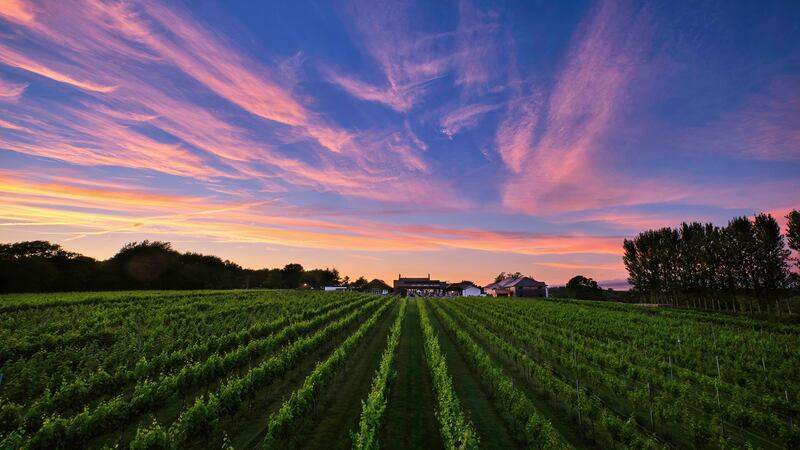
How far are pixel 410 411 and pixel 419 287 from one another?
10604cm

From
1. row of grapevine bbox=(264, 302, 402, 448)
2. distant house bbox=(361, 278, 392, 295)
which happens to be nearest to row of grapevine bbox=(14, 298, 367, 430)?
row of grapevine bbox=(264, 302, 402, 448)

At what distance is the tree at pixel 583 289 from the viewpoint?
3452 inches

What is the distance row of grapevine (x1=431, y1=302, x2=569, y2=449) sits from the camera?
9570 millimetres

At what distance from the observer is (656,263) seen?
252ft

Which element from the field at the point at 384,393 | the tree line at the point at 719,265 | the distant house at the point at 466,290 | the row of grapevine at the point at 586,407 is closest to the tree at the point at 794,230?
the tree line at the point at 719,265

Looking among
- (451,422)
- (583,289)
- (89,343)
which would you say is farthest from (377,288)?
(451,422)

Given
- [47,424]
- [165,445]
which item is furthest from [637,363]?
[47,424]

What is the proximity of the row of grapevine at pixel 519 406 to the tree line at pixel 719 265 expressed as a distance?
55967 millimetres

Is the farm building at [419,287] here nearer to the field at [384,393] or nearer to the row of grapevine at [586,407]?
the field at [384,393]

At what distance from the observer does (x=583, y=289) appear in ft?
295

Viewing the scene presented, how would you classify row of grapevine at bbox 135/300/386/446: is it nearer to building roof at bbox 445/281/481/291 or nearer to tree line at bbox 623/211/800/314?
tree line at bbox 623/211/800/314

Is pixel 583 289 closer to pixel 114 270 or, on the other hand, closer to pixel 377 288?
pixel 377 288

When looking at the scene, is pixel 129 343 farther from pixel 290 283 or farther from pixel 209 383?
pixel 290 283

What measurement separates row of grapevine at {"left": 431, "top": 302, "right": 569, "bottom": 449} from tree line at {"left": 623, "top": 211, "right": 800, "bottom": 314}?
55967mm
